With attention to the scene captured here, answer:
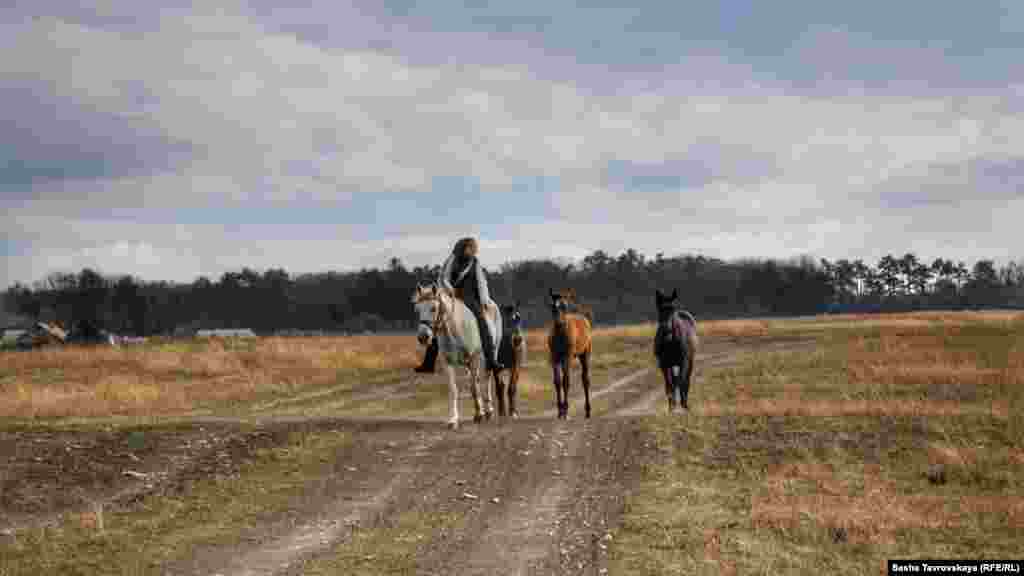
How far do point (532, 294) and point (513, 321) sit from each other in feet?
450

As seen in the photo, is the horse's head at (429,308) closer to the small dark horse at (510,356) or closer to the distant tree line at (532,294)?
the small dark horse at (510,356)

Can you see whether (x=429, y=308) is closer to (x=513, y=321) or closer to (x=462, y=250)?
(x=462, y=250)

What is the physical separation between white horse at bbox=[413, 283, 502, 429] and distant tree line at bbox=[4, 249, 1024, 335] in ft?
341

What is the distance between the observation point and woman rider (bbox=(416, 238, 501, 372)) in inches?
848

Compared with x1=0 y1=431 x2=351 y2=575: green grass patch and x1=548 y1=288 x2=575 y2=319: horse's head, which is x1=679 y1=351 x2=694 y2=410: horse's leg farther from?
x1=0 y1=431 x2=351 y2=575: green grass patch

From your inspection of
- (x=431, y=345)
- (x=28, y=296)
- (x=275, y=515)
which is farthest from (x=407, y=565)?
(x=28, y=296)

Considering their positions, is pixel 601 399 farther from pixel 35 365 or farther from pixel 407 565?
pixel 35 365

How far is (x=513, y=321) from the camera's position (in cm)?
2377

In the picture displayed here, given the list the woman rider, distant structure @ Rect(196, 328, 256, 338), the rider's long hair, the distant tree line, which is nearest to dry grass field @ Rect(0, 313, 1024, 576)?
the woman rider

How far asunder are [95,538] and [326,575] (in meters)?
3.98

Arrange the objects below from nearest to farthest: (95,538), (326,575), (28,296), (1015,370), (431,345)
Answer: (326,575)
(95,538)
(431,345)
(1015,370)
(28,296)

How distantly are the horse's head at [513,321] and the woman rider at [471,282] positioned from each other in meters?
1.63

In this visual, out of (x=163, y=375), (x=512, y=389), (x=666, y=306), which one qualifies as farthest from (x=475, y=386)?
(x=163, y=375)

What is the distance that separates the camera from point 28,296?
15750 centimetres
